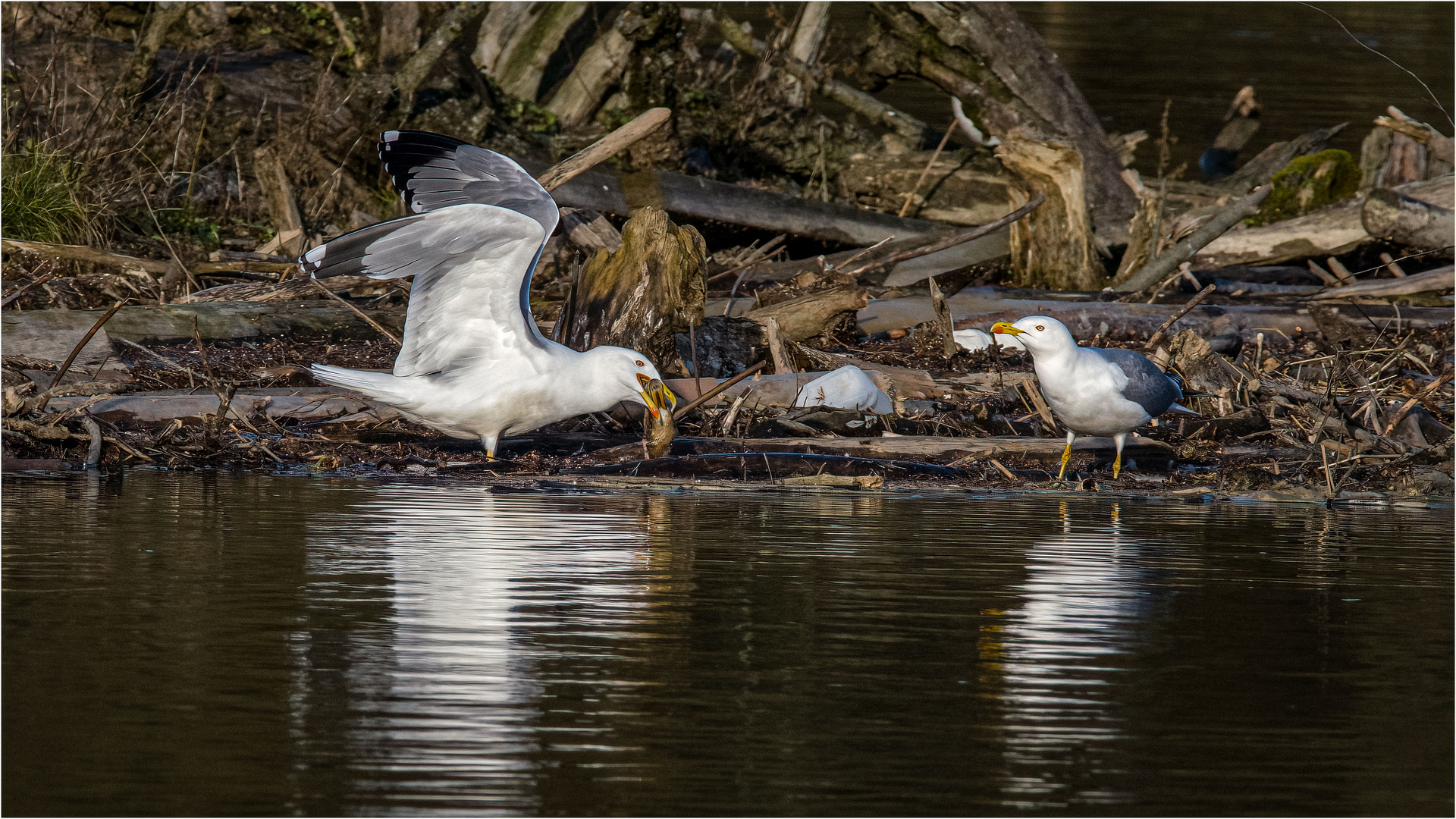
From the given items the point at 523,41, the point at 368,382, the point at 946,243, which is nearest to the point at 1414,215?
the point at 946,243

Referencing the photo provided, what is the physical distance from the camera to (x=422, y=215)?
25.3 ft

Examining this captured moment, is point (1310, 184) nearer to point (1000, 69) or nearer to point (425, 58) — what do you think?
point (1000, 69)

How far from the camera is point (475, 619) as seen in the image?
5.17 metres

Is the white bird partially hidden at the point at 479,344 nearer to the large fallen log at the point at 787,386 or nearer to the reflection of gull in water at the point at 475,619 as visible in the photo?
the reflection of gull in water at the point at 475,619

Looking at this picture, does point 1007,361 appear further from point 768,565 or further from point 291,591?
point 291,591

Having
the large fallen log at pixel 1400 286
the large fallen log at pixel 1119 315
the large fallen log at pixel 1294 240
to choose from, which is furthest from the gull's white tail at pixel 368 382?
the large fallen log at pixel 1294 240

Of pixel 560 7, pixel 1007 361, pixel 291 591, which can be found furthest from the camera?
pixel 560 7

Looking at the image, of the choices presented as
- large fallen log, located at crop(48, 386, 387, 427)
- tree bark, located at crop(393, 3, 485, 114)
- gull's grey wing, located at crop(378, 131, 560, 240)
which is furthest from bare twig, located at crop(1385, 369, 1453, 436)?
tree bark, located at crop(393, 3, 485, 114)

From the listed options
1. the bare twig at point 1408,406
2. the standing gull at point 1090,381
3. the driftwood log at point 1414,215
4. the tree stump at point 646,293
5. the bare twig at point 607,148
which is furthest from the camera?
the driftwood log at point 1414,215

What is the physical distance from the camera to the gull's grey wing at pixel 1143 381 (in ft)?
28.4

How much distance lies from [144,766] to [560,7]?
53.0ft

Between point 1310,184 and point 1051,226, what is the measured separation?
11.2 ft

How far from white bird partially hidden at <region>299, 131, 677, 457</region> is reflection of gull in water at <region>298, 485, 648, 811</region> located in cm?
62

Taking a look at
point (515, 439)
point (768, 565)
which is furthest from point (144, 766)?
point (515, 439)
